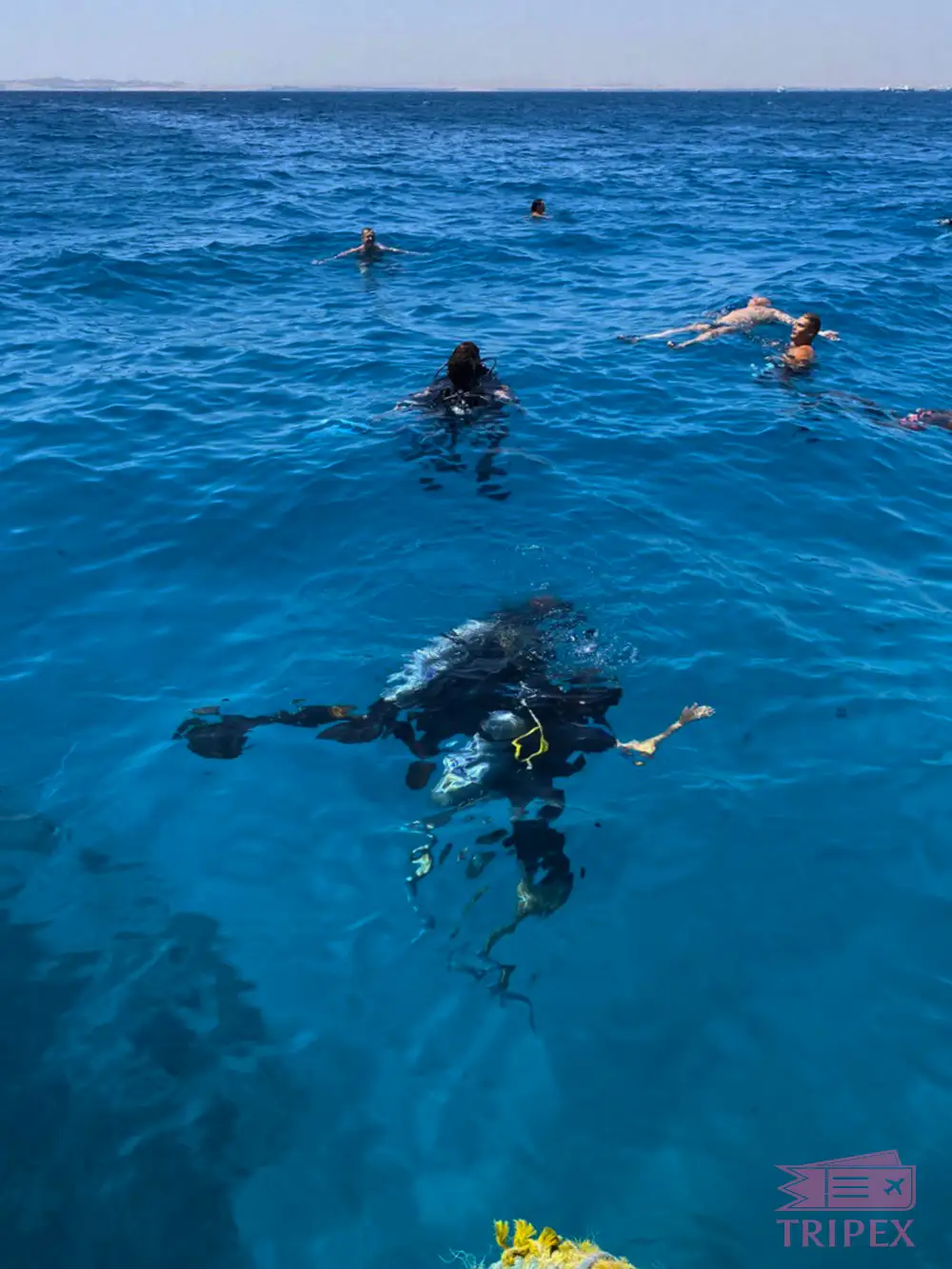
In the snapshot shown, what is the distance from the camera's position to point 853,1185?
489 centimetres

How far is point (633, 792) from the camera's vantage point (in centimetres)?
728

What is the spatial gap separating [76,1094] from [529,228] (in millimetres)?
28065

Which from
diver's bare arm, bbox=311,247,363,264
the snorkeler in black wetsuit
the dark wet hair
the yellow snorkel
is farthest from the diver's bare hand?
diver's bare arm, bbox=311,247,363,264

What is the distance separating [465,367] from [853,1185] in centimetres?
1059

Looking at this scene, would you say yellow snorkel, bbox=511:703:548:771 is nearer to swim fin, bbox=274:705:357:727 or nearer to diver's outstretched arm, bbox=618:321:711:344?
swim fin, bbox=274:705:357:727

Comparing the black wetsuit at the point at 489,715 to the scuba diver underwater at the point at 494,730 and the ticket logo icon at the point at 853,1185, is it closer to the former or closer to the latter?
the scuba diver underwater at the point at 494,730

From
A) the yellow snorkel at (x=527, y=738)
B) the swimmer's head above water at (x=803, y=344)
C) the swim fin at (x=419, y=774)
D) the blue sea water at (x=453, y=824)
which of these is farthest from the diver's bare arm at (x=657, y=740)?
the swimmer's head above water at (x=803, y=344)

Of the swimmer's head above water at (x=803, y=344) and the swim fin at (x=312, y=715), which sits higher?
the swimmer's head above water at (x=803, y=344)

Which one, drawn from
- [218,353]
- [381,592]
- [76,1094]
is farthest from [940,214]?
Result: [76,1094]

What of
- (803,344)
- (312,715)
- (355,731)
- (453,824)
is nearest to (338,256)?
(803,344)

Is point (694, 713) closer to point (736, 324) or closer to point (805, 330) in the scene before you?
point (805, 330)

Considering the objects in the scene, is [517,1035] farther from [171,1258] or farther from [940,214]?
[940,214]

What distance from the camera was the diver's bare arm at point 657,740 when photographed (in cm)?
748

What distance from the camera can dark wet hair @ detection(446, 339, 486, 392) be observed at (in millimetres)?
12344
